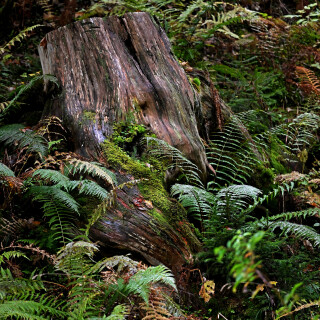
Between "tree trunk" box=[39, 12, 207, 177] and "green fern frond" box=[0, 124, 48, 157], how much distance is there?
1.05ft

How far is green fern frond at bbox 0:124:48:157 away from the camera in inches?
134

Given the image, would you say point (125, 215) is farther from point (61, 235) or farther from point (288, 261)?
point (288, 261)

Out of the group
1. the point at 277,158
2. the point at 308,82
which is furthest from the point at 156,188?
the point at 308,82

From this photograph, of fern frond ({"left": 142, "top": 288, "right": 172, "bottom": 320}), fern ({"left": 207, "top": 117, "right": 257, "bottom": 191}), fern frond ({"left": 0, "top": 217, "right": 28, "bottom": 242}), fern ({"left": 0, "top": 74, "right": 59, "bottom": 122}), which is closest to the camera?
fern frond ({"left": 142, "top": 288, "right": 172, "bottom": 320})

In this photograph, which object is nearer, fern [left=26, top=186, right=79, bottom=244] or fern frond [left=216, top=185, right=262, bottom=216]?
fern [left=26, top=186, right=79, bottom=244]

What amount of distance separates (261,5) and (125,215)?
8.18 m

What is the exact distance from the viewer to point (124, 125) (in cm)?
368

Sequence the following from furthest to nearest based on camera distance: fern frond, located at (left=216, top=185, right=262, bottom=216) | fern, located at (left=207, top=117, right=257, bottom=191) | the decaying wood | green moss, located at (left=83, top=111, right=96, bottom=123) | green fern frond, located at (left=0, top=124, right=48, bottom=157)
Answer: fern, located at (left=207, top=117, right=257, bottom=191) < green moss, located at (left=83, top=111, right=96, bottom=123) < green fern frond, located at (left=0, top=124, right=48, bottom=157) < fern frond, located at (left=216, top=185, right=262, bottom=216) < the decaying wood

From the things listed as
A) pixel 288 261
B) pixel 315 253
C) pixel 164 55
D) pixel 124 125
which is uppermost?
A: pixel 164 55

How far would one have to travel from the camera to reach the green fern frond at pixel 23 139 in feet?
11.2

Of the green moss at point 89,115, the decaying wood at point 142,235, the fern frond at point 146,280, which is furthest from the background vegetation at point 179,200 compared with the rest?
the green moss at point 89,115

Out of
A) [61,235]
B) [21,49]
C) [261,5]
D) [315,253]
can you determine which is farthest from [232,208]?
[261,5]

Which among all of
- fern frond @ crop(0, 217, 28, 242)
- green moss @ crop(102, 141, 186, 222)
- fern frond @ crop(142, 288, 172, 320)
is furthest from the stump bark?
fern frond @ crop(142, 288, 172, 320)

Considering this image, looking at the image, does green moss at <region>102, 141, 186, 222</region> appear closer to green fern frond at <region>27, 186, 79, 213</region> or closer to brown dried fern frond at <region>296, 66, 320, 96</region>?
green fern frond at <region>27, 186, 79, 213</region>
